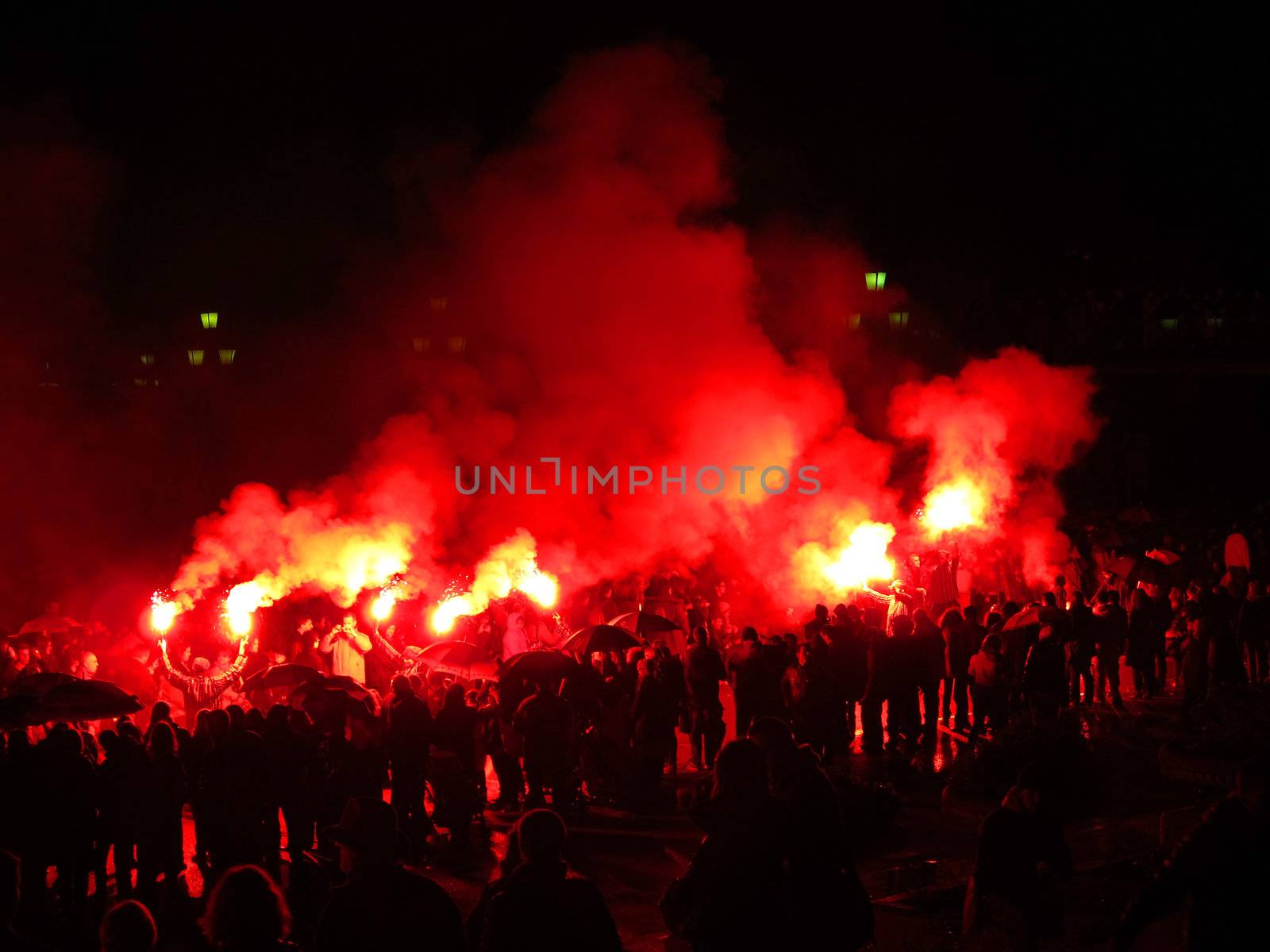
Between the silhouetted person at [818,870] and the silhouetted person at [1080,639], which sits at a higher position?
the silhouetted person at [1080,639]

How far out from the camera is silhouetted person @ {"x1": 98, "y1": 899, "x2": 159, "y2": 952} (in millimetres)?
3295

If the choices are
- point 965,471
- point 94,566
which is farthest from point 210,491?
point 965,471

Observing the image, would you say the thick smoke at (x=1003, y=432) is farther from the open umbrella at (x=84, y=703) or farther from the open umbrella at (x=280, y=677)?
the open umbrella at (x=84, y=703)

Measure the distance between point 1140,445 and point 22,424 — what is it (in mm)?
22905

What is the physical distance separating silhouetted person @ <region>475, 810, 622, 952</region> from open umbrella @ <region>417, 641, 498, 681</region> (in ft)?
25.6

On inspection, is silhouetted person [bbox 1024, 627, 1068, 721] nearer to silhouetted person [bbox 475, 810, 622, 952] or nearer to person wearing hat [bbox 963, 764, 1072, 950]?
person wearing hat [bbox 963, 764, 1072, 950]

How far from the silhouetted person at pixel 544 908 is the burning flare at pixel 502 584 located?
11.4 m

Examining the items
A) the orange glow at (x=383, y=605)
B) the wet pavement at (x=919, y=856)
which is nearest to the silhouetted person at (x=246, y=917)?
the wet pavement at (x=919, y=856)

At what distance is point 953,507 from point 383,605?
8836 millimetres

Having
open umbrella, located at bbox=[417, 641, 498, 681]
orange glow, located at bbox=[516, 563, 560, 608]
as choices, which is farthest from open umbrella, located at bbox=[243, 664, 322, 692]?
orange glow, located at bbox=[516, 563, 560, 608]

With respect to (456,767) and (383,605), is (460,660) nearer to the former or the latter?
(456,767)

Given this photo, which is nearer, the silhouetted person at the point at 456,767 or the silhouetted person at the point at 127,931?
the silhouetted person at the point at 127,931

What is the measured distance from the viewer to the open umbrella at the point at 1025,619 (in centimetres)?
1156

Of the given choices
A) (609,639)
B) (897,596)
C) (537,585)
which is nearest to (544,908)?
(609,639)
